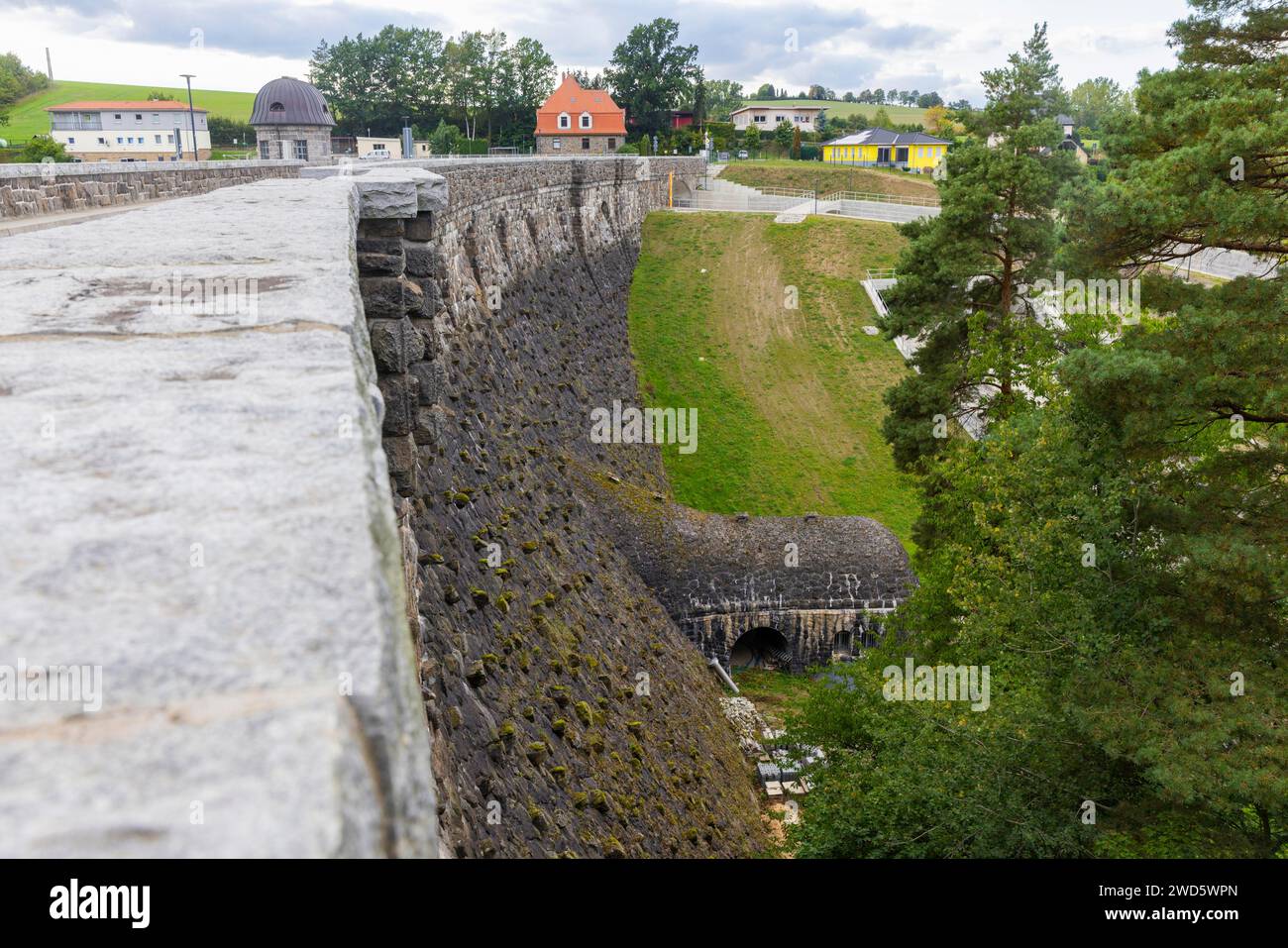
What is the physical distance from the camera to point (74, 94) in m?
97.8

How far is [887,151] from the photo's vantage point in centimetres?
8162

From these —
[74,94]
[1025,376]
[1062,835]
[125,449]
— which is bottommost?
[1062,835]

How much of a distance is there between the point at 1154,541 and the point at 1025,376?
7509 millimetres

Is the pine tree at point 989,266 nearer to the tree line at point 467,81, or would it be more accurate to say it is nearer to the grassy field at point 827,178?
the grassy field at point 827,178

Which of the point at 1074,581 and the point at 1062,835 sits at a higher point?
the point at 1074,581

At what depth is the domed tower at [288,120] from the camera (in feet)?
149

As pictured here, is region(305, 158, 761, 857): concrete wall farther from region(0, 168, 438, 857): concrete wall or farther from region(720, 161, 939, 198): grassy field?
region(720, 161, 939, 198): grassy field

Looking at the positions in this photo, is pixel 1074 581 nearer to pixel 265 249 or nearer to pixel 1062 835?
pixel 1062 835

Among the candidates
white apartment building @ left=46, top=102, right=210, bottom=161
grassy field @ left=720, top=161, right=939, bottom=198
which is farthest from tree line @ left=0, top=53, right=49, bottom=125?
grassy field @ left=720, top=161, right=939, bottom=198

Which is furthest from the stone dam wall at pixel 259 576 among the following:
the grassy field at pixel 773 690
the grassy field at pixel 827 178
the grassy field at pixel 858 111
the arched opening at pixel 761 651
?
the grassy field at pixel 858 111

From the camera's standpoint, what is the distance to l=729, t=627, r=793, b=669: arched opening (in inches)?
939

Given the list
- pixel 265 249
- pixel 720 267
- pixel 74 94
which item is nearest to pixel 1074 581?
pixel 265 249

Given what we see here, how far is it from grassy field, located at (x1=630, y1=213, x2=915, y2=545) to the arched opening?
4.67 m

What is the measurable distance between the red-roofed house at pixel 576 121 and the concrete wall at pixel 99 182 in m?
52.7
